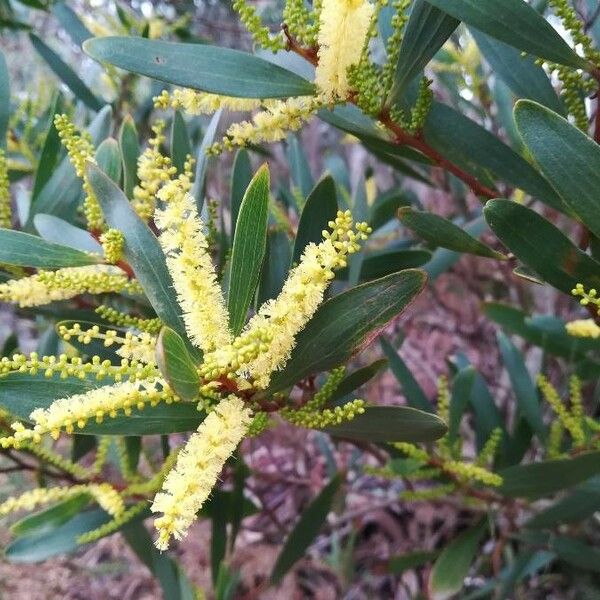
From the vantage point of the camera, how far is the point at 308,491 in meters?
2.35

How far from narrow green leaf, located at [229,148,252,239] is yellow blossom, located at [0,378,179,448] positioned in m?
0.46

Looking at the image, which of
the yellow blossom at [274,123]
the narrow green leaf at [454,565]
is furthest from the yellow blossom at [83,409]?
the narrow green leaf at [454,565]

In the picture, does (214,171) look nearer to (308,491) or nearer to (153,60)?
(308,491)

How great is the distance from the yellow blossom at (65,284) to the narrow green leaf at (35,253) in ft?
0.04

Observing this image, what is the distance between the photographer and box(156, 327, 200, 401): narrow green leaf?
0.60 m

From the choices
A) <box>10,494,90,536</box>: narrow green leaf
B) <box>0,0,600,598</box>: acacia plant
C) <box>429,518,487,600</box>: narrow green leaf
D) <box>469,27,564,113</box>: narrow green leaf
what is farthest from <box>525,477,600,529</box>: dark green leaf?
<box>10,494,90,536</box>: narrow green leaf

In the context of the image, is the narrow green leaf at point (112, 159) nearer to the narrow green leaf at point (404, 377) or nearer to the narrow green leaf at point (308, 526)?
the narrow green leaf at point (404, 377)

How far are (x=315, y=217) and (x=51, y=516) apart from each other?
2.39ft

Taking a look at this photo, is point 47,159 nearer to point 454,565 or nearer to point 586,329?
point 586,329

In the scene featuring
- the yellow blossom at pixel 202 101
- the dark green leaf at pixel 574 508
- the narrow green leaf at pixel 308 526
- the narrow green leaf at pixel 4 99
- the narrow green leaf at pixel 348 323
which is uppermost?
the narrow green leaf at pixel 4 99

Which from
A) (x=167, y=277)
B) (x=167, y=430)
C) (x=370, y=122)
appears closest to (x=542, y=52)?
(x=370, y=122)

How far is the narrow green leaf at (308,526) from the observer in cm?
144

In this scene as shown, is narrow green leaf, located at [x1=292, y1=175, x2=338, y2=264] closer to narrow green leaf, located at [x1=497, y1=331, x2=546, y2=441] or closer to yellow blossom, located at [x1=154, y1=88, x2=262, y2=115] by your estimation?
yellow blossom, located at [x1=154, y1=88, x2=262, y2=115]

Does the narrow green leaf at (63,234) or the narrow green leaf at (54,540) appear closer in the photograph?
the narrow green leaf at (63,234)
